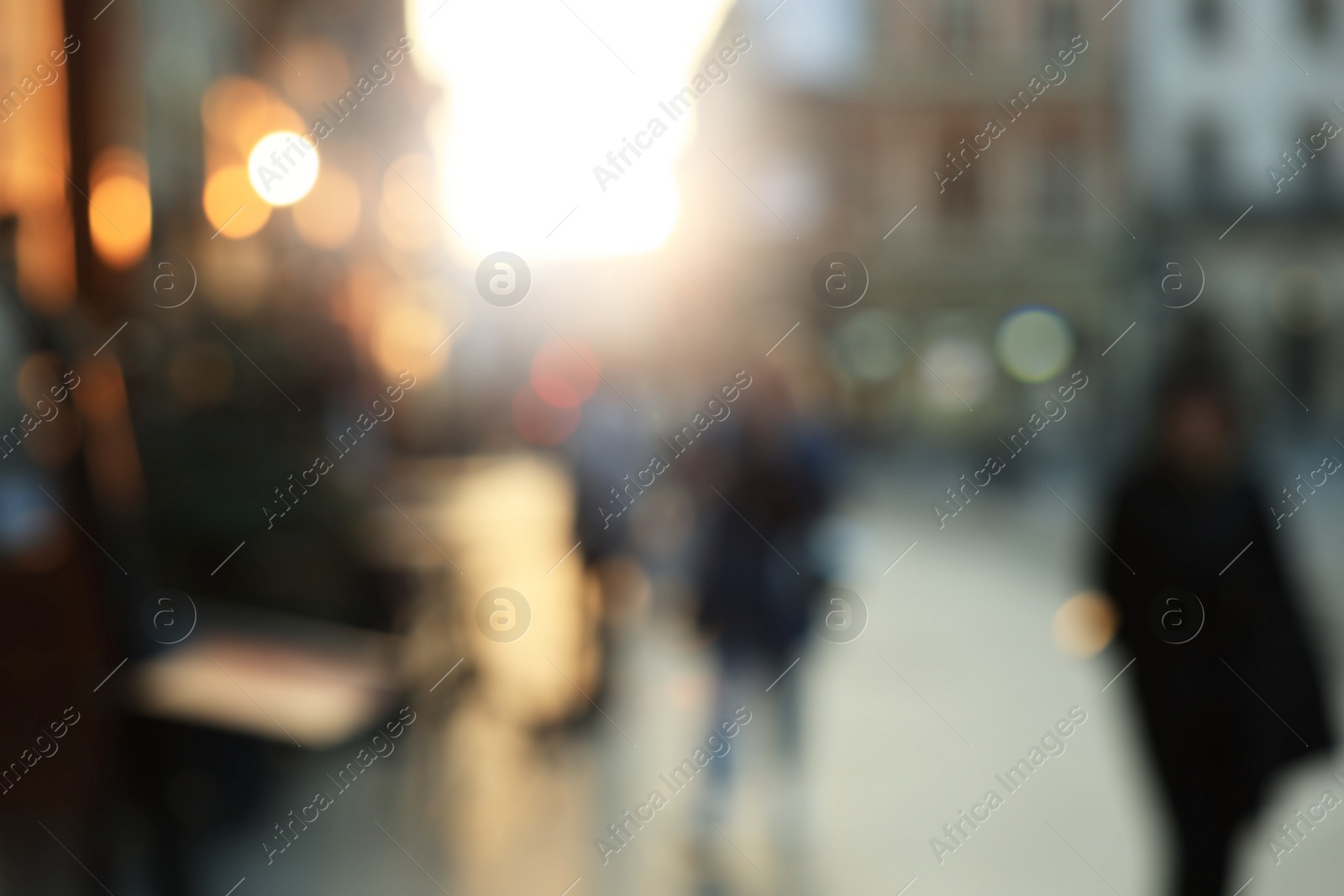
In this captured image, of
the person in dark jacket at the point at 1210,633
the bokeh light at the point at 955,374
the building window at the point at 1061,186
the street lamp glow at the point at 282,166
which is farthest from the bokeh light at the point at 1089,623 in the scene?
the building window at the point at 1061,186

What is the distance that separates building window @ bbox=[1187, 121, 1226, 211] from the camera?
27547 mm

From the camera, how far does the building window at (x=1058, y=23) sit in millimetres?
26875

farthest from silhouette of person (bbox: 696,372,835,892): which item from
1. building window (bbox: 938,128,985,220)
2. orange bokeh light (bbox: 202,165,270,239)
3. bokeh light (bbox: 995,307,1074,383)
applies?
Answer: building window (bbox: 938,128,985,220)

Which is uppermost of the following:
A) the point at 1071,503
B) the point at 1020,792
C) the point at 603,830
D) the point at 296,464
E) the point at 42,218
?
the point at 42,218

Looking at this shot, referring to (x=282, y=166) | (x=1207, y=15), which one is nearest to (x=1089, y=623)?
(x=282, y=166)

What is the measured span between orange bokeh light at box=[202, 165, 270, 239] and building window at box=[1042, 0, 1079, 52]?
73.2 feet

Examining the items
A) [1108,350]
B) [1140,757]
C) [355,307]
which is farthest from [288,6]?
[1108,350]

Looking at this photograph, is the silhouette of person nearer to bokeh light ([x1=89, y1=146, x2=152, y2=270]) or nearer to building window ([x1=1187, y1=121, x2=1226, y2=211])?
bokeh light ([x1=89, y1=146, x2=152, y2=270])

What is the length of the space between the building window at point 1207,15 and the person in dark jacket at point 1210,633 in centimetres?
2963

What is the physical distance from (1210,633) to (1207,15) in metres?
30.2

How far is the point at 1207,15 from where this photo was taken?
27.6 m

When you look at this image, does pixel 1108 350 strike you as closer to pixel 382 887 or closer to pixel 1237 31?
pixel 1237 31

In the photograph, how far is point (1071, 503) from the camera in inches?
750

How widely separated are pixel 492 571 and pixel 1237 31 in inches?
1053
